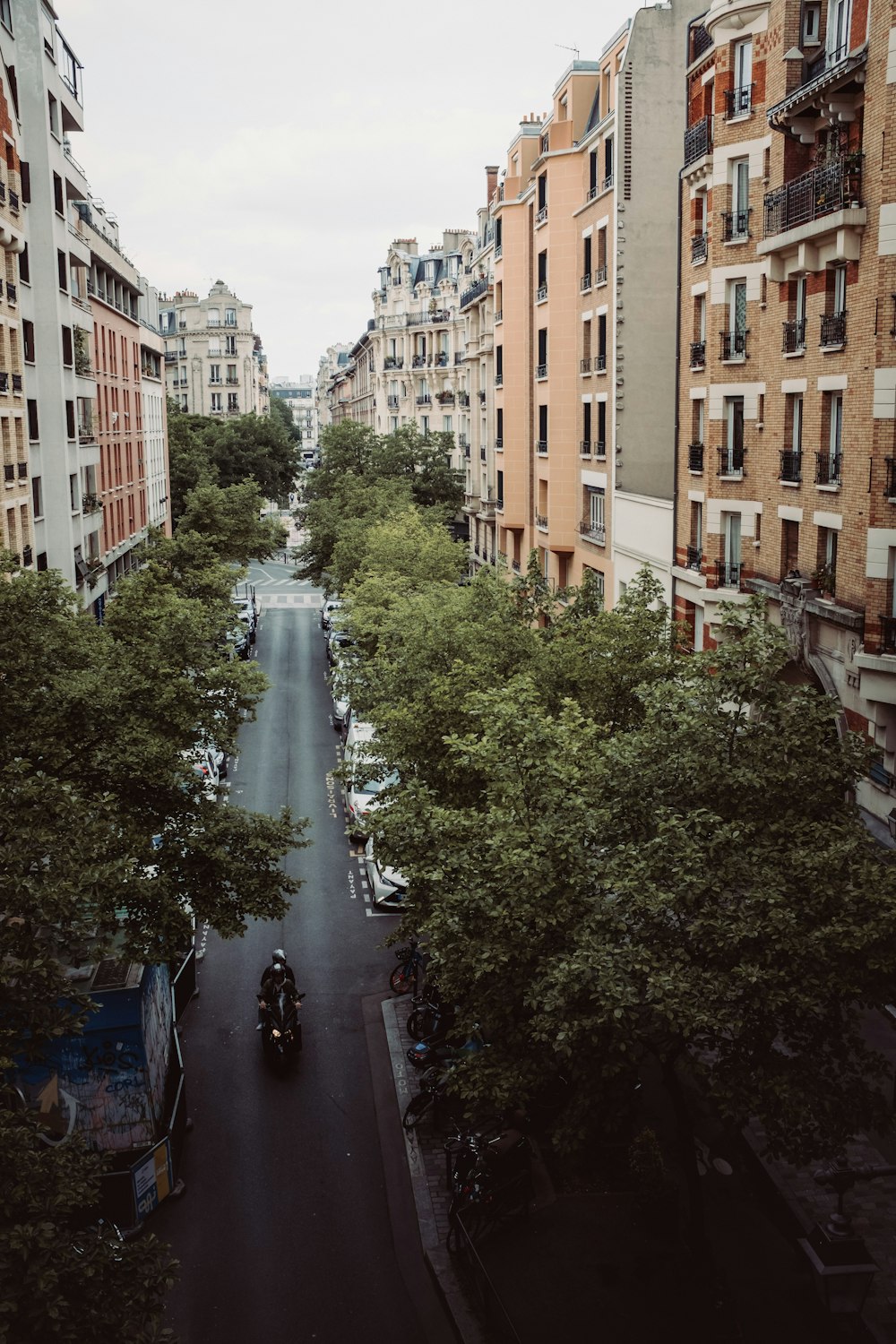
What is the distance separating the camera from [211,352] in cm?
14662

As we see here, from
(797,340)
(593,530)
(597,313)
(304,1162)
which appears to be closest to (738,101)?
(797,340)

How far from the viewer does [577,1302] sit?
16422 mm

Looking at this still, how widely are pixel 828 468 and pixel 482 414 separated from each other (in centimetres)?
4225

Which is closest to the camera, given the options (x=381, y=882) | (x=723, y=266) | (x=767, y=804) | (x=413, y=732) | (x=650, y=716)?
(x=767, y=804)

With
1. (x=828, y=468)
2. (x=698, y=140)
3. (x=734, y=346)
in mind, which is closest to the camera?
(x=828, y=468)

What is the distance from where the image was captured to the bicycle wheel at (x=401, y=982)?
2717 cm

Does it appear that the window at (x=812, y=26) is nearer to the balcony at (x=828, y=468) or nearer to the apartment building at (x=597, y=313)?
the balcony at (x=828, y=468)

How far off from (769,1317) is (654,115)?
36.9 m

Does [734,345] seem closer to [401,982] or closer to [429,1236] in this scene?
[401,982]

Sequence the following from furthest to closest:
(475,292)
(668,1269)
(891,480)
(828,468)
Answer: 1. (475,292)
2. (828,468)
3. (891,480)
4. (668,1269)

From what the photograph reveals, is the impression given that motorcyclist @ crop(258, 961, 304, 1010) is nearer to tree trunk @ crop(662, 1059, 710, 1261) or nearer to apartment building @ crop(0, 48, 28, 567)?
tree trunk @ crop(662, 1059, 710, 1261)

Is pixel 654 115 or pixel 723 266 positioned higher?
pixel 654 115

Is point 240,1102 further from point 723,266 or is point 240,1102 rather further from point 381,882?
point 723,266

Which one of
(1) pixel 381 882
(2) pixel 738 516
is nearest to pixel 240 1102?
(1) pixel 381 882
